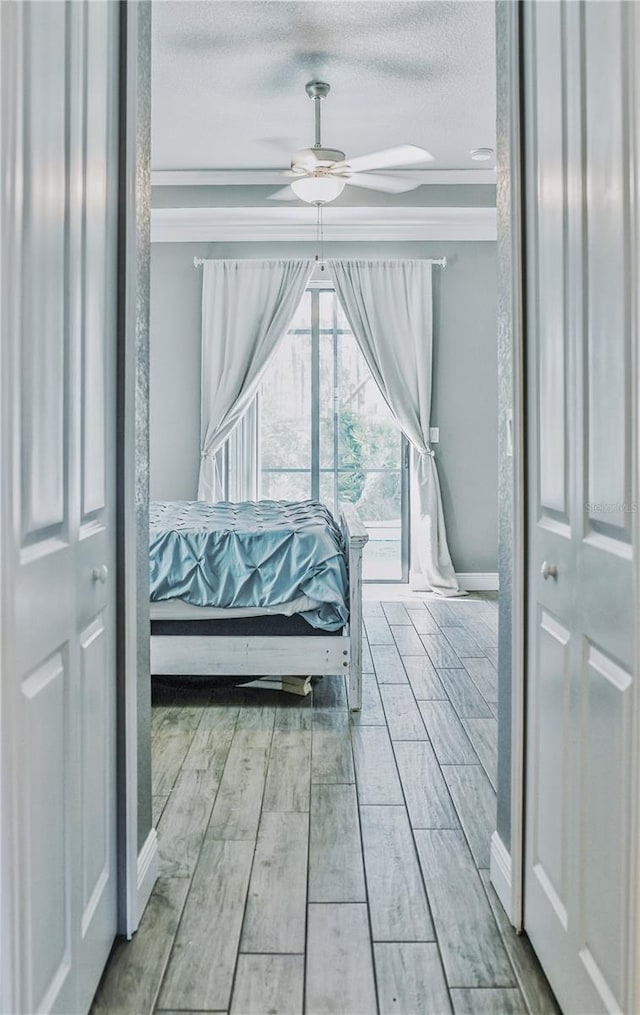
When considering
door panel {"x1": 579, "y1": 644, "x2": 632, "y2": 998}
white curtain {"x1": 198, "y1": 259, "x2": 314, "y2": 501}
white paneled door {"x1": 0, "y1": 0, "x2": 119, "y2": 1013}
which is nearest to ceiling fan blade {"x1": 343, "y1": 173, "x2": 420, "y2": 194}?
white curtain {"x1": 198, "y1": 259, "x2": 314, "y2": 501}

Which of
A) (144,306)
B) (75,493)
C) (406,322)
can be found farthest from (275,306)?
(75,493)

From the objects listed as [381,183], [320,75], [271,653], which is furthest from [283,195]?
[271,653]

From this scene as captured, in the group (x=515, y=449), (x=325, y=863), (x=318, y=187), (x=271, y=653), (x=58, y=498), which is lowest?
(x=325, y=863)

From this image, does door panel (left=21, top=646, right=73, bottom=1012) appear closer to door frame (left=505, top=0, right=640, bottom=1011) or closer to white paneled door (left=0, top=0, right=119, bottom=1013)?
white paneled door (left=0, top=0, right=119, bottom=1013)

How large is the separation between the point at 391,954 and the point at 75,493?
1.26 meters

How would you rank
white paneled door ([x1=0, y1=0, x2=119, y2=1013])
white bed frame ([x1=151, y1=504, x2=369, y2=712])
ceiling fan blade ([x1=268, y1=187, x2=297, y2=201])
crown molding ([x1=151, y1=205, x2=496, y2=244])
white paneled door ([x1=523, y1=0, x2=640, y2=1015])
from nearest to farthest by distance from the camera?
white paneled door ([x1=0, y1=0, x2=119, y2=1013])
white paneled door ([x1=523, y1=0, x2=640, y2=1015])
white bed frame ([x1=151, y1=504, x2=369, y2=712])
ceiling fan blade ([x1=268, y1=187, x2=297, y2=201])
crown molding ([x1=151, y1=205, x2=496, y2=244])

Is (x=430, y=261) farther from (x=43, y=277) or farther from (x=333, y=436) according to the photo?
(x=43, y=277)

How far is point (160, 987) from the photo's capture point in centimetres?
173

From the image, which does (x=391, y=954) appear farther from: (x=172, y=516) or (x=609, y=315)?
(x=172, y=516)

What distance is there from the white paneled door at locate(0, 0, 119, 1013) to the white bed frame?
5.89 ft

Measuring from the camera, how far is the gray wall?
251 inches

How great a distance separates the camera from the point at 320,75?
4199 mm

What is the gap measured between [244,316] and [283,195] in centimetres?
96

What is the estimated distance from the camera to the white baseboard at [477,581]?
6.46 metres
